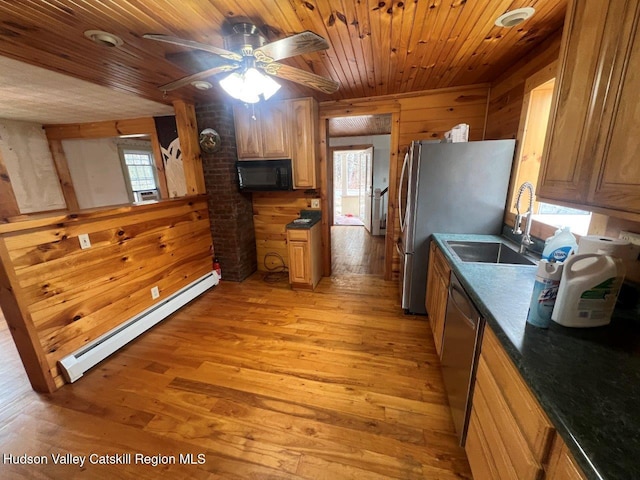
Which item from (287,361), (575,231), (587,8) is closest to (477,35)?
(587,8)

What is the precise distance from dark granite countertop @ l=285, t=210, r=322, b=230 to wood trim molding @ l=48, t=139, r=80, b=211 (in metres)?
3.85

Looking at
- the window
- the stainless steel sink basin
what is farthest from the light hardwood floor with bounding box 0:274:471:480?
the window

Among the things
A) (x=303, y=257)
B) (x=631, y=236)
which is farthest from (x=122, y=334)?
(x=631, y=236)

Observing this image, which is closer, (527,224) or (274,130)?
(527,224)

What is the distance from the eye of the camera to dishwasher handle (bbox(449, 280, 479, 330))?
123cm

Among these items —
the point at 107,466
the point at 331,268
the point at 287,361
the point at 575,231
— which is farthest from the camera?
the point at 331,268

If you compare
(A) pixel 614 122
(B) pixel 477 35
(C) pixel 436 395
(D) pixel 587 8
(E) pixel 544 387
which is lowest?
(C) pixel 436 395

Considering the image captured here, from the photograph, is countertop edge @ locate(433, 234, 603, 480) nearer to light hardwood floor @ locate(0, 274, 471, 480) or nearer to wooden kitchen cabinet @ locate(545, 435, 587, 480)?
wooden kitchen cabinet @ locate(545, 435, 587, 480)

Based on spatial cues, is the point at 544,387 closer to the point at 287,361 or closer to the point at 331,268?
the point at 287,361

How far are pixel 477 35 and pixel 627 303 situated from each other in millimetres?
1809

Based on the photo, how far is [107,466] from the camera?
134 centimetres

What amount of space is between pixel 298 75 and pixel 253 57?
396 mm

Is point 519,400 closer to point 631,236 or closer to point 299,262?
point 631,236

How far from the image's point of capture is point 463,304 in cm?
138
